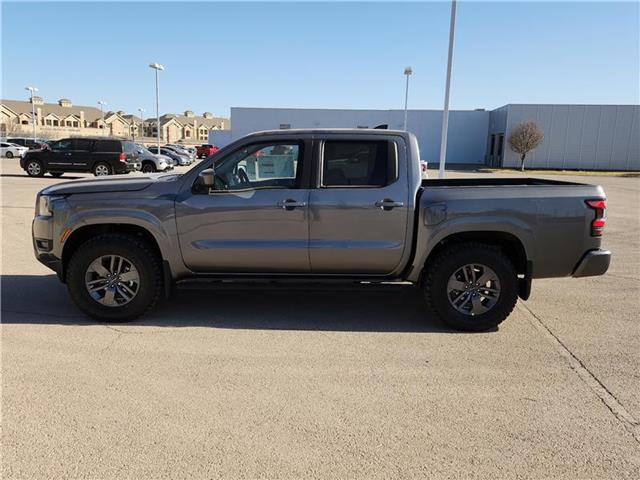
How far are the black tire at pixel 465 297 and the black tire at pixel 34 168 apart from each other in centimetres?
2255

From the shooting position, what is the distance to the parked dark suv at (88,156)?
21406mm

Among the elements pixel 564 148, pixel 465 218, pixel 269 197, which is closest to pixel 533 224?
pixel 465 218

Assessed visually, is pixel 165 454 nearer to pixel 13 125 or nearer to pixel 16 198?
pixel 16 198

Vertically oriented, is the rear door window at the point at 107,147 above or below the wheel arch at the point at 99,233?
above

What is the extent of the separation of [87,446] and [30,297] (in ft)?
11.4

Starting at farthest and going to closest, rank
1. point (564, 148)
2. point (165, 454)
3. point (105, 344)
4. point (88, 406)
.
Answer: point (564, 148)
point (105, 344)
point (88, 406)
point (165, 454)

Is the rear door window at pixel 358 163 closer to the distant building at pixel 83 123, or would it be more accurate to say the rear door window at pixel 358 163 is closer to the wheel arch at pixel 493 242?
the wheel arch at pixel 493 242

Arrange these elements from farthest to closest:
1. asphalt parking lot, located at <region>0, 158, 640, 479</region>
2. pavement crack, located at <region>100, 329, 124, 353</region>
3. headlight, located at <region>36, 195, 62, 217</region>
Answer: headlight, located at <region>36, 195, 62, 217</region>, pavement crack, located at <region>100, 329, 124, 353</region>, asphalt parking lot, located at <region>0, 158, 640, 479</region>

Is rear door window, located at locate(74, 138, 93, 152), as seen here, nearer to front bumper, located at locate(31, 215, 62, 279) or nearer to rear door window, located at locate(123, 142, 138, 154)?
rear door window, located at locate(123, 142, 138, 154)

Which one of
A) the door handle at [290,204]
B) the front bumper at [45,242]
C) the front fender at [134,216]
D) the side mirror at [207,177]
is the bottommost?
the front bumper at [45,242]

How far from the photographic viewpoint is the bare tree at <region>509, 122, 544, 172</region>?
44719mm

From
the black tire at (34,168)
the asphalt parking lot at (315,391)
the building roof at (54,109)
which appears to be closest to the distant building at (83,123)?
the building roof at (54,109)

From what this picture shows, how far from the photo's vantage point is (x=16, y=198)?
14680mm

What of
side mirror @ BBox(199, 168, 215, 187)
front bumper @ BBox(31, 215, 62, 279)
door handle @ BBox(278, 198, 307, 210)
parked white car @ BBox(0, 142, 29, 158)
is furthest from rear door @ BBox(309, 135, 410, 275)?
parked white car @ BBox(0, 142, 29, 158)
